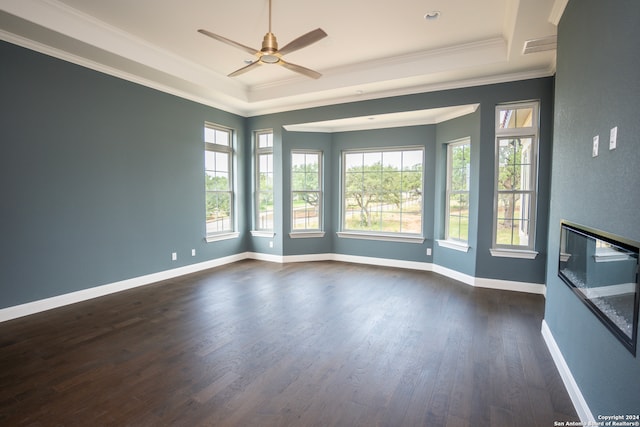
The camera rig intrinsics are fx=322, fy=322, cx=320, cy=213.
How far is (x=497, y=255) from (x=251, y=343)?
3574mm

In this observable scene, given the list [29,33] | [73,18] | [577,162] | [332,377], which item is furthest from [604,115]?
[29,33]

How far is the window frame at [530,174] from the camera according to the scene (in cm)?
432

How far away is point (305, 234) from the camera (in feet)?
21.0

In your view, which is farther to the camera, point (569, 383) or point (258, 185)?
point (258, 185)

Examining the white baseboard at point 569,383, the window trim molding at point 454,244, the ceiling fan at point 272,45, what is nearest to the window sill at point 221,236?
the ceiling fan at point 272,45

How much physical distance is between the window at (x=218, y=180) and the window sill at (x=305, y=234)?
125cm

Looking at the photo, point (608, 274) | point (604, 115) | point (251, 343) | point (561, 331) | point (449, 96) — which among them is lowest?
point (251, 343)

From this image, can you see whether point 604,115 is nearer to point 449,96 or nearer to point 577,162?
point 577,162

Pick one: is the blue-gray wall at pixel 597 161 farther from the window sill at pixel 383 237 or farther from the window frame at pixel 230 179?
the window frame at pixel 230 179

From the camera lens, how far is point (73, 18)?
3346 millimetres

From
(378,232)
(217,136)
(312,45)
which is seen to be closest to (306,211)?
(378,232)

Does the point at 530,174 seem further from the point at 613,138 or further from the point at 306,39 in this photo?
the point at 306,39

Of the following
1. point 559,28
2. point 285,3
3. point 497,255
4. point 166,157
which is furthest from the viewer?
point 166,157

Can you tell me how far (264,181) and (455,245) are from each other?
12.3 feet
